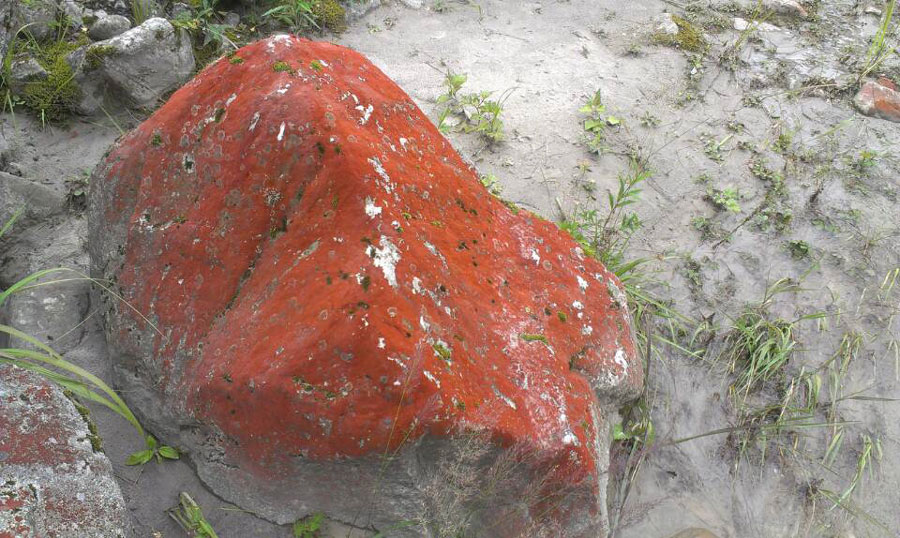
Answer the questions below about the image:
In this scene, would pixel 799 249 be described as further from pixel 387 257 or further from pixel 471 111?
pixel 387 257

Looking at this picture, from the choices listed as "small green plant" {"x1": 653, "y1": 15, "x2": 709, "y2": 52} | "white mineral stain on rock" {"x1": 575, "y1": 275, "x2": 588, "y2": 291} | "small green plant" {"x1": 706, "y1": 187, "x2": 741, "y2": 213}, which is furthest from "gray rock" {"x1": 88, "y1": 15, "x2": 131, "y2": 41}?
"small green plant" {"x1": 653, "y1": 15, "x2": 709, "y2": 52}

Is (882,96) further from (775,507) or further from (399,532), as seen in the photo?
(399,532)

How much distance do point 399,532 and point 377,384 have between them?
1.99ft

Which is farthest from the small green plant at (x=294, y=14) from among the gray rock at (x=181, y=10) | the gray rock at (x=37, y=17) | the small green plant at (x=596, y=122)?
the small green plant at (x=596, y=122)

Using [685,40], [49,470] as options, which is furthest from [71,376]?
[685,40]

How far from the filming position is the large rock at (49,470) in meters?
1.58

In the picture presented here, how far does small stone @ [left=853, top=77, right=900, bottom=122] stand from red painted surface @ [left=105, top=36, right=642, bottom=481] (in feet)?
10.7

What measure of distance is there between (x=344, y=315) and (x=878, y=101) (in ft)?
14.9

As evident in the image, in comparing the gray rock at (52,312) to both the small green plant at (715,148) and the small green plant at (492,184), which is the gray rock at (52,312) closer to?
the small green plant at (492,184)

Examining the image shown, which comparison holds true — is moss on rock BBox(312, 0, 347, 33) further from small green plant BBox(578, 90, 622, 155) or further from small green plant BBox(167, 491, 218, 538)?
small green plant BBox(167, 491, 218, 538)

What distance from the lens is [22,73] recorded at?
3.54 metres

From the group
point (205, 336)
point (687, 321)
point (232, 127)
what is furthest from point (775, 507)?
point (232, 127)

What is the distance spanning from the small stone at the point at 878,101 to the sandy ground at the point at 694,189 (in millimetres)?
91

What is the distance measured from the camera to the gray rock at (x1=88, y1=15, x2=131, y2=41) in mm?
3896
